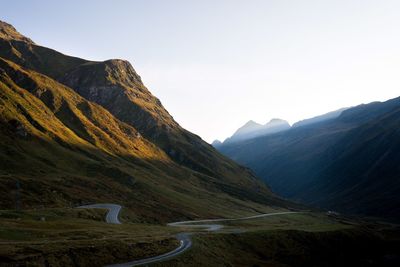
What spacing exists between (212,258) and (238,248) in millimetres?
22461

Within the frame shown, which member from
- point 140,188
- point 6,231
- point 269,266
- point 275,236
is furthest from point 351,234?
point 6,231

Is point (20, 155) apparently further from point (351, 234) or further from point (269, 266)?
point (351, 234)

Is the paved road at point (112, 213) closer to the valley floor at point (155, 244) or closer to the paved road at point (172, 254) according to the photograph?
the valley floor at point (155, 244)

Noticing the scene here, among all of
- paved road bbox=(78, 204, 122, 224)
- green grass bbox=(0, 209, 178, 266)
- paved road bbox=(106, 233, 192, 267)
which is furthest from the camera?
paved road bbox=(78, 204, 122, 224)

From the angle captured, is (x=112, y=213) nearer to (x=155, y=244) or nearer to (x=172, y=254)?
(x=155, y=244)

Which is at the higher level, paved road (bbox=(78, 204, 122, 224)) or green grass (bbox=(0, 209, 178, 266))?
green grass (bbox=(0, 209, 178, 266))

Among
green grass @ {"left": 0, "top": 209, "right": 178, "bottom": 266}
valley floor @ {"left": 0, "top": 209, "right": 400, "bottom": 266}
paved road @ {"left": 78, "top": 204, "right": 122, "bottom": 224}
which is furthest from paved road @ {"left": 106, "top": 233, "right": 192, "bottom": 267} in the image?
paved road @ {"left": 78, "top": 204, "right": 122, "bottom": 224}

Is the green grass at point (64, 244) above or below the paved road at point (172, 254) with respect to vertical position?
above

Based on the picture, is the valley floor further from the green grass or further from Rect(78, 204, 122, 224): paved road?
Rect(78, 204, 122, 224): paved road

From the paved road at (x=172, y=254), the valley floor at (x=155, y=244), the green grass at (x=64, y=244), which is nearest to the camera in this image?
the green grass at (x=64, y=244)

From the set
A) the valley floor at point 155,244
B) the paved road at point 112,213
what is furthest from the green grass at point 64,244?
the paved road at point 112,213

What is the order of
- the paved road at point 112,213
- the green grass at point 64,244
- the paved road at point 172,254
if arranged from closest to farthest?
1. the green grass at point 64,244
2. the paved road at point 172,254
3. the paved road at point 112,213

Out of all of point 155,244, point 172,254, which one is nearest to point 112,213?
point 155,244

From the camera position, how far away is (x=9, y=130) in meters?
181
